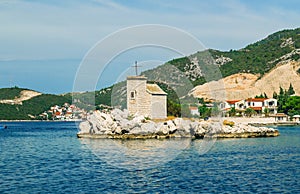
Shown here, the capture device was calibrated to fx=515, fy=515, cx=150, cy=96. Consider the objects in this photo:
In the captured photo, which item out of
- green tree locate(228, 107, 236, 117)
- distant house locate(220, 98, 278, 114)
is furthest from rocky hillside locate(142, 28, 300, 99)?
green tree locate(228, 107, 236, 117)

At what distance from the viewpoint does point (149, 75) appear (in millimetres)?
59438

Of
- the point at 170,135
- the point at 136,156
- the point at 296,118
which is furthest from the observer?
the point at 296,118

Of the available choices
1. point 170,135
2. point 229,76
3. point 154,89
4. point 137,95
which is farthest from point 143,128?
point 229,76

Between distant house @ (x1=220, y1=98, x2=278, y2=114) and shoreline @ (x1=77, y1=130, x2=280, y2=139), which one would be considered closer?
shoreline @ (x1=77, y1=130, x2=280, y2=139)

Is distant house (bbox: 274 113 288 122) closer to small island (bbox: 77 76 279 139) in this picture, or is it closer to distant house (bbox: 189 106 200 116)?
distant house (bbox: 189 106 200 116)

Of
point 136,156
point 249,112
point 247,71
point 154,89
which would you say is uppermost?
point 247,71

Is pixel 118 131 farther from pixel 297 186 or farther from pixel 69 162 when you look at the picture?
pixel 297 186

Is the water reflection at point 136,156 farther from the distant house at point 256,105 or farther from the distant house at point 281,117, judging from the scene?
the distant house at point 256,105

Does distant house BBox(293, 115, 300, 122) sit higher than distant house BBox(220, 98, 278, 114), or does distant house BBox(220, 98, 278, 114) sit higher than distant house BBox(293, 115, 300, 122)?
distant house BBox(220, 98, 278, 114)

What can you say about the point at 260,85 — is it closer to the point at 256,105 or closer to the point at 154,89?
the point at 256,105

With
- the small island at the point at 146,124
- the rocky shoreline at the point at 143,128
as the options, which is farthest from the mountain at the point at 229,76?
the rocky shoreline at the point at 143,128

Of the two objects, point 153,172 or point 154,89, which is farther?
point 154,89

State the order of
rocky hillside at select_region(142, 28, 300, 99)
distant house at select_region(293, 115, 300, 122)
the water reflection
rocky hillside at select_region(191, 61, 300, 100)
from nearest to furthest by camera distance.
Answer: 1. the water reflection
2. distant house at select_region(293, 115, 300, 122)
3. rocky hillside at select_region(142, 28, 300, 99)
4. rocky hillside at select_region(191, 61, 300, 100)

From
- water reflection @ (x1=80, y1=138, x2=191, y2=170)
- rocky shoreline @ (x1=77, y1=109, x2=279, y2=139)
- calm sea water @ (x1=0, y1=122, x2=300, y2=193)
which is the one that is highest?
rocky shoreline @ (x1=77, y1=109, x2=279, y2=139)
